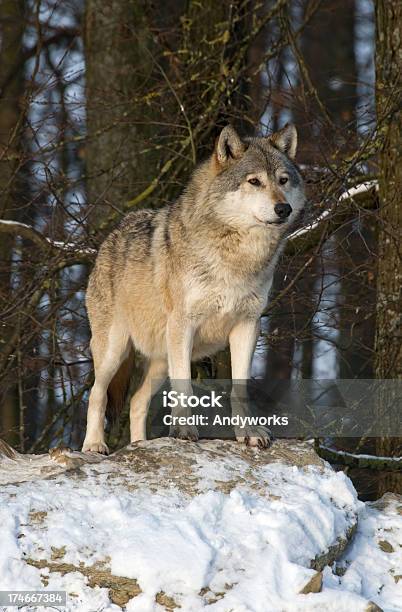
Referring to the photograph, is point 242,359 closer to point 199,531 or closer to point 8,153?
point 199,531

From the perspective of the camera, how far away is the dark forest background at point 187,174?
724 centimetres

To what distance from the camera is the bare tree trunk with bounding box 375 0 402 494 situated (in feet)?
23.2

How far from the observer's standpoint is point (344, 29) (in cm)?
1742

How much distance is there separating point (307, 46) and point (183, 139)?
10.5m

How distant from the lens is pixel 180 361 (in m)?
5.80

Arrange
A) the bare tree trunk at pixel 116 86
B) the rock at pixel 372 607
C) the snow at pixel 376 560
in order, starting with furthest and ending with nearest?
1. the bare tree trunk at pixel 116 86
2. the snow at pixel 376 560
3. the rock at pixel 372 607

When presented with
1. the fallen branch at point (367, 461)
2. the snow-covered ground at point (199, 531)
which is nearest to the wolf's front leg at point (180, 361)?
the snow-covered ground at point (199, 531)

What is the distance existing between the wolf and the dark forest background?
89 cm

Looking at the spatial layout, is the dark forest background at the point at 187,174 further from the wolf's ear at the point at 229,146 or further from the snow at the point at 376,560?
the snow at the point at 376,560

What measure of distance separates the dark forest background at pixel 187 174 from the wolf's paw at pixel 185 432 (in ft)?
5.65

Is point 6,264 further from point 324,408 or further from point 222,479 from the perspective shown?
point 222,479

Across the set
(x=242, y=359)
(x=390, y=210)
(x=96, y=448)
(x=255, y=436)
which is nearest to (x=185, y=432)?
(x=255, y=436)

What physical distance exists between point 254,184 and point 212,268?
0.58m

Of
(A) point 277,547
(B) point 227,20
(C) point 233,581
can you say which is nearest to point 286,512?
(A) point 277,547
